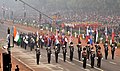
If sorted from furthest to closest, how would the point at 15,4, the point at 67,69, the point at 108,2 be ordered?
the point at 15,4
the point at 108,2
the point at 67,69

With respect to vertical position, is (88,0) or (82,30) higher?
(88,0)

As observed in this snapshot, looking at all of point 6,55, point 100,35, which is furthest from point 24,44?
point 6,55

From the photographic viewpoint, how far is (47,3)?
12762 cm

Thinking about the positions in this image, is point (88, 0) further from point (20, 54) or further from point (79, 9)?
point (20, 54)

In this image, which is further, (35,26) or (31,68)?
(35,26)

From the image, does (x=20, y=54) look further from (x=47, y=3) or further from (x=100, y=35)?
(x=47, y=3)

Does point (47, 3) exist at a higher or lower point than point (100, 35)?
higher

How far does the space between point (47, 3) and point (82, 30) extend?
247 ft

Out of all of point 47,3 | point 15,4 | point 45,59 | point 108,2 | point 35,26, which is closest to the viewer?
point 45,59

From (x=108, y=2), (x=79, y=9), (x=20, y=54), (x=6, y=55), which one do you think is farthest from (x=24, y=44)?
(x=79, y=9)

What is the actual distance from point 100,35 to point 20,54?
38.0ft

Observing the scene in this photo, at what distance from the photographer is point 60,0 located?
118000 millimetres

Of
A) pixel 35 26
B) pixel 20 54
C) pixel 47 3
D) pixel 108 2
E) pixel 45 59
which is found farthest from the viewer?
pixel 47 3

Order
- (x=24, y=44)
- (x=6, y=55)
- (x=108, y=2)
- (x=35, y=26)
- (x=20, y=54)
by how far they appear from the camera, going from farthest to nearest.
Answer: (x=108, y=2), (x=35, y=26), (x=24, y=44), (x=20, y=54), (x=6, y=55)
